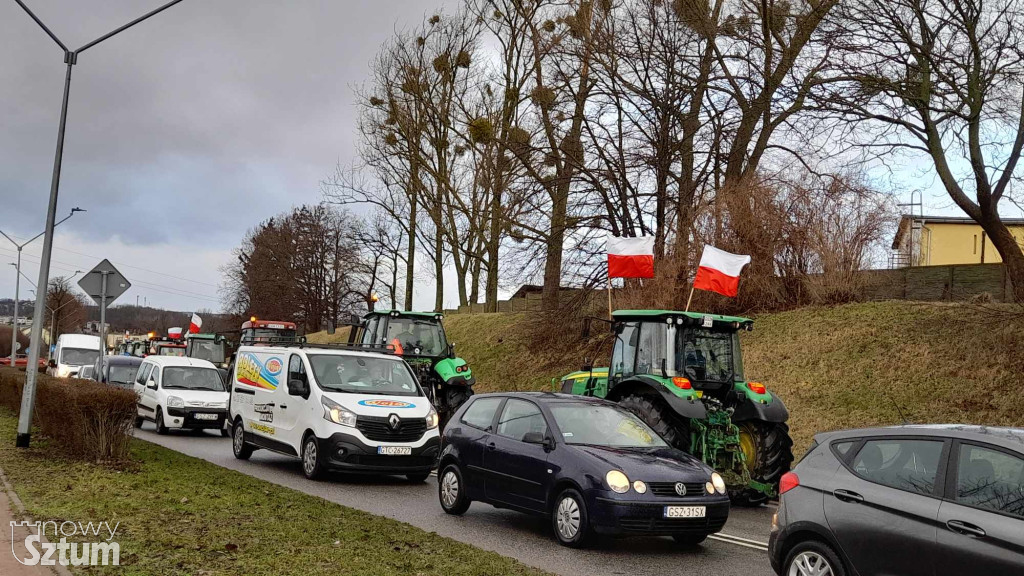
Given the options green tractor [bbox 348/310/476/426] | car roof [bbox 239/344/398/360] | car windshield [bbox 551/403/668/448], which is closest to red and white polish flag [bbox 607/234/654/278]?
green tractor [bbox 348/310/476/426]

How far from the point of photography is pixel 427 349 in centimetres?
2025

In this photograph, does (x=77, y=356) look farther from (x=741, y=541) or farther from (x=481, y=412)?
(x=741, y=541)

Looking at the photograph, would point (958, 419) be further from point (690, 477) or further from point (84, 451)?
point (84, 451)

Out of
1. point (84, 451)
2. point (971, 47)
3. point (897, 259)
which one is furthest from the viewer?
point (897, 259)

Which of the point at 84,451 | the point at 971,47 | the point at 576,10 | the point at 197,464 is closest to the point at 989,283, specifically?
the point at 971,47

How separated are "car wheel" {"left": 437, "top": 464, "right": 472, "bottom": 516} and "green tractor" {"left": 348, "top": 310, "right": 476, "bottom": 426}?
7689mm

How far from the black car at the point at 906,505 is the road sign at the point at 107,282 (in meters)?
14.8

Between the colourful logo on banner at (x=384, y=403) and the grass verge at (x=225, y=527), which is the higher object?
the colourful logo on banner at (x=384, y=403)

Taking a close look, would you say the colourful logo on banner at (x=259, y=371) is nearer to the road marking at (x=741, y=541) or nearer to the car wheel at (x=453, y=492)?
the car wheel at (x=453, y=492)

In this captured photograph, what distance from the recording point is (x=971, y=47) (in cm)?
1769

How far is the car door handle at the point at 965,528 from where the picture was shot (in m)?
5.60

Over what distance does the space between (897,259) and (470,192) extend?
54.7ft

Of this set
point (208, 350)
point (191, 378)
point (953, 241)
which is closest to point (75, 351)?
point (208, 350)

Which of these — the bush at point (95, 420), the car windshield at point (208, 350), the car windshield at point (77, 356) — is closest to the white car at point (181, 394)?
the bush at point (95, 420)
